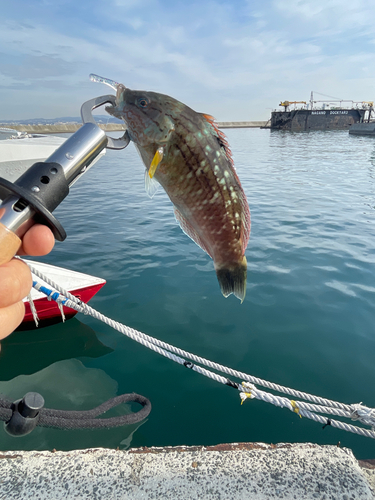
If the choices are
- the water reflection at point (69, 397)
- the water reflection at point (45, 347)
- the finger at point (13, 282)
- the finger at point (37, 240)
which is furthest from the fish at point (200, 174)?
the water reflection at point (45, 347)

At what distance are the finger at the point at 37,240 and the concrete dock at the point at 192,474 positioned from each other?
1.76 meters

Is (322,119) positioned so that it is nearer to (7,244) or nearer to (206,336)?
(206,336)

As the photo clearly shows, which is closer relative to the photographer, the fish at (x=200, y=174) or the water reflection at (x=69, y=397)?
the fish at (x=200, y=174)

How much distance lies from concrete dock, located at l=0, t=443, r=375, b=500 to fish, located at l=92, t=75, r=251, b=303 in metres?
1.36

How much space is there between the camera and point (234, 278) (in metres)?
1.64

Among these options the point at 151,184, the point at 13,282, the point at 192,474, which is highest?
the point at 151,184

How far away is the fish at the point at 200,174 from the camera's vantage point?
152 cm

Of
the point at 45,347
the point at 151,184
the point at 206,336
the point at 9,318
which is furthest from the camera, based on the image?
the point at 206,336

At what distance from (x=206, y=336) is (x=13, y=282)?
4.45 m

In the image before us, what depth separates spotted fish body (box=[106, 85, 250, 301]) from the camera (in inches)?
59.7

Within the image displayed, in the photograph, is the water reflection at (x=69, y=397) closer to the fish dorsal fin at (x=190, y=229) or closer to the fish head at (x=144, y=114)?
the fish dorsal fin at (x=190, y=229)

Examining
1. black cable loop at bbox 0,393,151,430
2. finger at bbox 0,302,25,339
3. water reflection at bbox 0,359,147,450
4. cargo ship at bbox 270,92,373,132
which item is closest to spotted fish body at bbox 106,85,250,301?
finger at bbox 0,302,25,339

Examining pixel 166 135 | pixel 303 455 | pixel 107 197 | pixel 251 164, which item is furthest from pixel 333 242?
pixel 251 164

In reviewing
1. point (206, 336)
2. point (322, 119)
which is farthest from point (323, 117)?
point (206, 336)
